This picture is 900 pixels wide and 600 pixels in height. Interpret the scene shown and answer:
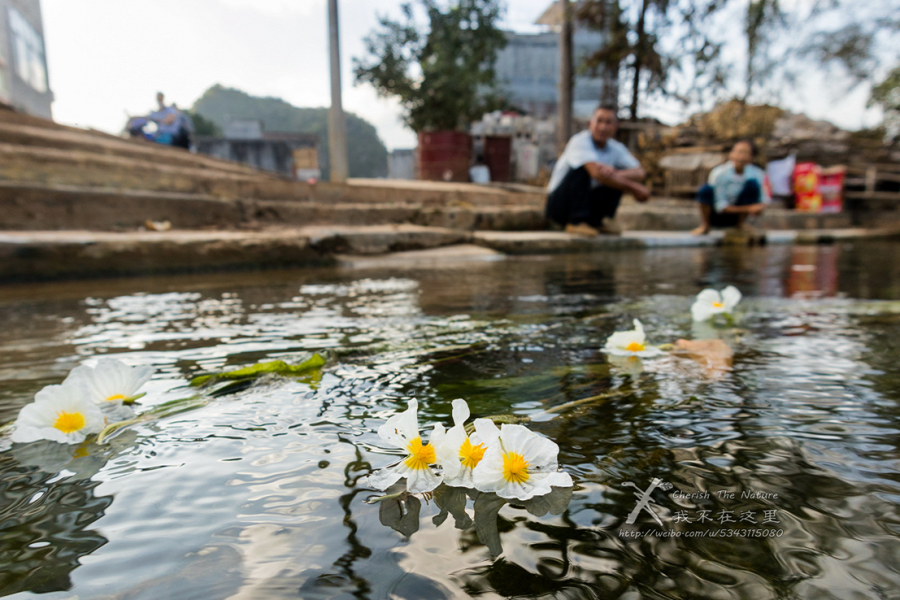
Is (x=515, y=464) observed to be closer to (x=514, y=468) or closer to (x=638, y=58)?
(x=514, y=468)

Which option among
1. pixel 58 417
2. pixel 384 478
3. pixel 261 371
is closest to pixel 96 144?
→ pixel 261 371

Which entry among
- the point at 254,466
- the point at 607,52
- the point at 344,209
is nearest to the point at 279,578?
the point at 254,466

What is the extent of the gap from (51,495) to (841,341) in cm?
190

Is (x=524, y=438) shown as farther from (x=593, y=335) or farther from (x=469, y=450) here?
(x=593, y=335)

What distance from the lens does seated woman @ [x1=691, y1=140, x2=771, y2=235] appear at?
7.16 m

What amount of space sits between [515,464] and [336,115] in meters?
6.95

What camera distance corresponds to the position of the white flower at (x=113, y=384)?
0.92m

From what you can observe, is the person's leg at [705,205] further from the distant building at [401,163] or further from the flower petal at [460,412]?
the distant building at [401,163]

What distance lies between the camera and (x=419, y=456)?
2.25ft

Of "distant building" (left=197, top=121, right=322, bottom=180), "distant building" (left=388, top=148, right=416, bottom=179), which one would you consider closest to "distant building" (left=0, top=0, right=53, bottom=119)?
"distant building" (left=197, top=121, right=322, bottom=180)

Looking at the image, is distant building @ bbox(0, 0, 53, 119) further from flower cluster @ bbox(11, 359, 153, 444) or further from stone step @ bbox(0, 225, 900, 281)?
flower cluster @ bbox(11, 359, 153, 444)

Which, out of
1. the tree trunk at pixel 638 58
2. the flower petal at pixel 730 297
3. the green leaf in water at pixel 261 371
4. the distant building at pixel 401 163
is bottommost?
the green leaf in water at pixel 261 371

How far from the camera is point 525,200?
852 cm

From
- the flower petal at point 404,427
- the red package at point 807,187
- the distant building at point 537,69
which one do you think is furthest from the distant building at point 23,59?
the distant building at point 537,69
